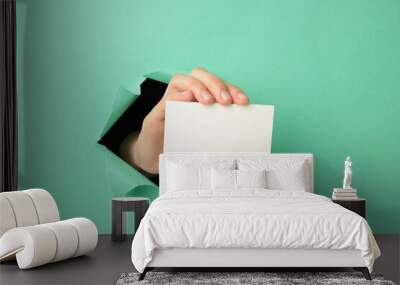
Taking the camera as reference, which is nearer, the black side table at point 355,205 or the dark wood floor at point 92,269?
the dark wood floor at point 92,269

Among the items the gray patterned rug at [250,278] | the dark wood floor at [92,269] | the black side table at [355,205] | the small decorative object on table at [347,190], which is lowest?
the dark wood floor at [92,269]

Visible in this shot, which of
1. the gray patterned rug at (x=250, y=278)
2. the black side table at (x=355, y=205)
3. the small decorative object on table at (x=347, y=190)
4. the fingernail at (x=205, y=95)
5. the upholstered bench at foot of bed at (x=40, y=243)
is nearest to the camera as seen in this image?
the gray patterned rug at (x=250, y=278)

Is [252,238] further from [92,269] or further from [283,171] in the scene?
[283,171]

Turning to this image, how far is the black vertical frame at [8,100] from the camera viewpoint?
21.5 feet

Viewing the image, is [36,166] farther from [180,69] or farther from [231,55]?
[231,55]

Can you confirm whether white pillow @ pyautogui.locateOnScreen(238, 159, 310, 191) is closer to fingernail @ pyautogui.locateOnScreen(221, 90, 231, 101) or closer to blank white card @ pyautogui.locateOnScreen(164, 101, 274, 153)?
blank white card @ pyautogui.locateOnScreen(164, 101, 274, 153)

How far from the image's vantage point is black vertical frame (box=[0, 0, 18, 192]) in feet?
21.5

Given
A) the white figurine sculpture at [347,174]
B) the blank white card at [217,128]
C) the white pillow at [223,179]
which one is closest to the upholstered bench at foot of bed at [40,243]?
the white pillow at [223,179]

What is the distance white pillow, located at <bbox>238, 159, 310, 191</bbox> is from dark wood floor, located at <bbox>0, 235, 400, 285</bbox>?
102 cm

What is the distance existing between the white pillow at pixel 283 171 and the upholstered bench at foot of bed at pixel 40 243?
6.46ft

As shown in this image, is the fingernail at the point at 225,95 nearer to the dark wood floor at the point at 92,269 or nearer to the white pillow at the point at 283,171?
the white pillow at the point at 283,171

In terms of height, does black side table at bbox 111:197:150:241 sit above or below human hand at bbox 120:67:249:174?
below

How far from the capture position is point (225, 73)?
7074mm

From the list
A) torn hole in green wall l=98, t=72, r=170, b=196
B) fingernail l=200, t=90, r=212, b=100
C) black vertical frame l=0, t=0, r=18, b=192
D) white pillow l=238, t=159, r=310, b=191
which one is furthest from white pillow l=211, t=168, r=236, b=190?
black vertical frame l=0, t=0, r=18, b=192
